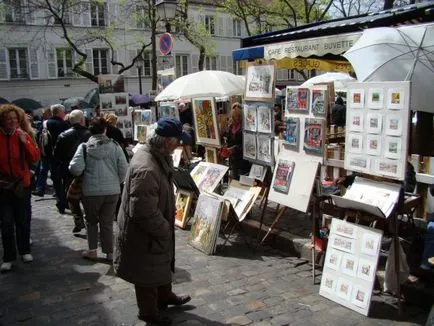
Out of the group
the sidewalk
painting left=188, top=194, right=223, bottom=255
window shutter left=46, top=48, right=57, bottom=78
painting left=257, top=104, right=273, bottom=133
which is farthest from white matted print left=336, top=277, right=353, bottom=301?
window shutter left=46, top=48, right=57, bottom=78

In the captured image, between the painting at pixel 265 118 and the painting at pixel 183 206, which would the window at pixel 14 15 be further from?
the painting at pixel 265 118

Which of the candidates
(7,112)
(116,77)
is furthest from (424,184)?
(116,77)

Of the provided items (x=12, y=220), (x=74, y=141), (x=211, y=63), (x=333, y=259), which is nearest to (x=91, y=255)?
(x=12, y=220)

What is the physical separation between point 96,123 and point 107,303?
203cm

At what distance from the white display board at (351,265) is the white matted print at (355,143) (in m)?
0.68

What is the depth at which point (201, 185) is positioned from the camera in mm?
6645

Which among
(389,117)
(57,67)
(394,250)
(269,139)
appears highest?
(57,67)

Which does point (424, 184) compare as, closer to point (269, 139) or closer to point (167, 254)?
point (269, 139)

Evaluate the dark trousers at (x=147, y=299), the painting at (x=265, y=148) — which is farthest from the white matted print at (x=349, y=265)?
the painting at (x=265, y=148)

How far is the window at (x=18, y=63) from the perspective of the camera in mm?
31016

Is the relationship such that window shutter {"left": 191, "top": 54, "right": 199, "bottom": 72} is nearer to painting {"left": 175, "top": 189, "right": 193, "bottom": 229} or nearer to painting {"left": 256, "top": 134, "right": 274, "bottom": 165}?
painting {"left": 175, "top": 189, "right": 193, "bottom": 229}

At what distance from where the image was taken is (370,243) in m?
3.99

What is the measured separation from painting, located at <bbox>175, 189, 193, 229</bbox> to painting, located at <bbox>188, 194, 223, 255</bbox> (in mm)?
675

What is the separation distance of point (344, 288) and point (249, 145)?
8.50 feet
